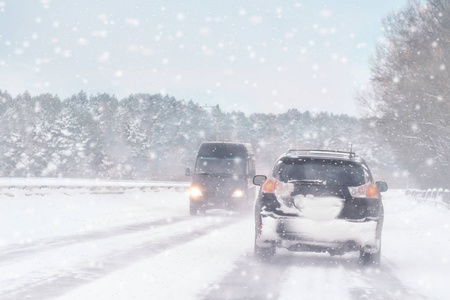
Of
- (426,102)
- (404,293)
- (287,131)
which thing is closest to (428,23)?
(426,102)

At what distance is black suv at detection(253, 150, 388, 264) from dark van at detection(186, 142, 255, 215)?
13.9 m

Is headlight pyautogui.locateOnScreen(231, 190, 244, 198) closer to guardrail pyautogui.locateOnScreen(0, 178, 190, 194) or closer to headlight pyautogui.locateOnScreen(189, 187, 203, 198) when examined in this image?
headlight pyautogui.locateOnScreen(189, 187, 203, 198)

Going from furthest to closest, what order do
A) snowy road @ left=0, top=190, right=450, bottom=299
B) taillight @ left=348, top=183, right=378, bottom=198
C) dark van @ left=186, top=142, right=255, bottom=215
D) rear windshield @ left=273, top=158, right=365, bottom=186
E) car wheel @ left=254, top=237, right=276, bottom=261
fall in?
dark van @ left=186, top=142, right=255, bottom=215, car wheel @ left=254, top=237, right=276, bottom=261, rear windshield @ left=273, top=158, right=365, bottom=186, taillight @ left=348, top=183, right=378, bottom=198, snowy road @ left=0, top=190, right=450, bottom=299

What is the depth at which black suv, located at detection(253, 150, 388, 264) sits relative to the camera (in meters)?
10.7

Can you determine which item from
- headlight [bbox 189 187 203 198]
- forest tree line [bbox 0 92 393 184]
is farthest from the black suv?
forest tree line [bbox 0 92 393 184]

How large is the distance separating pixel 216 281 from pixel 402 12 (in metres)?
34.1

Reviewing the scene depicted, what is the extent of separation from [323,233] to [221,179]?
580 inches

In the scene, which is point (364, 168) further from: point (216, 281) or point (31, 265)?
point (31, 265)

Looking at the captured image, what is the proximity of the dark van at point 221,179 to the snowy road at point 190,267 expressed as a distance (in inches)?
236

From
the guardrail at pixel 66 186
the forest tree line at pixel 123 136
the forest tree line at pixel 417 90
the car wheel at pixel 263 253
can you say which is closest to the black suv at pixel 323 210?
the car wheel at pixel 263 253

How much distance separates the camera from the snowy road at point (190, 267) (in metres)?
8.46

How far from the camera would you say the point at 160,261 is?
11.2 meters

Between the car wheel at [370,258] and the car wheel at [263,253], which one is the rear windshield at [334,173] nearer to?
the car wheel at [370,258]

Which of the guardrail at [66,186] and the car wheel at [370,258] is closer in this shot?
the car wheel at [370,258]
